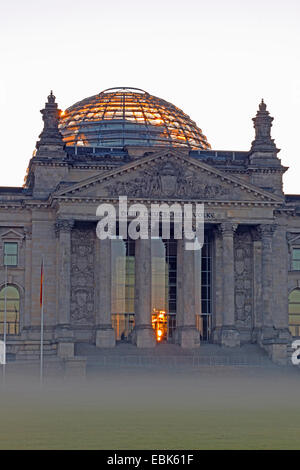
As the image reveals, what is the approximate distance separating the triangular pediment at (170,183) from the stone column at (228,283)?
9.10 ft

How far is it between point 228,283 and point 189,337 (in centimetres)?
575

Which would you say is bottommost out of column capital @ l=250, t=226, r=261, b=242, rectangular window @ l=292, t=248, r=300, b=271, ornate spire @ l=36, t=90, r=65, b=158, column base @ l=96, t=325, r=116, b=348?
column base @ l=96, t=325, r=116, b=348

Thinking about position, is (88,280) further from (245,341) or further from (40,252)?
(245,341)

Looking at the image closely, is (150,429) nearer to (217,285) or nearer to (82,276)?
(217,285)

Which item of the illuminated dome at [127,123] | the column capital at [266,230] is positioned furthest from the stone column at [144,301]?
the illuminated dome at [127,123]

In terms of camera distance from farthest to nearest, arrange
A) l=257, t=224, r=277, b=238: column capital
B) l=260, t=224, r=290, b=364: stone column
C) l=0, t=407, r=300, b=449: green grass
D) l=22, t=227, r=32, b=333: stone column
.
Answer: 1. l=22, t=227, r=32, b=333: stone column
2. l=257, t=224, r=277, b=238: column capital
3. l=260, t=224, r=290, b=364: stone column
4. l=0, t=407, r=300, b=449: green grass

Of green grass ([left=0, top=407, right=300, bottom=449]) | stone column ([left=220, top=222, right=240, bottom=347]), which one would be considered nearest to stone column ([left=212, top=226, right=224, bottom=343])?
stone column ([left=220, top=222, right=240, bottom=347])

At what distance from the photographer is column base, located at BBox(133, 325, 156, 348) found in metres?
91.2

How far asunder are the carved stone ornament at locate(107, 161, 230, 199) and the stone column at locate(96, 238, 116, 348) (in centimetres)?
462

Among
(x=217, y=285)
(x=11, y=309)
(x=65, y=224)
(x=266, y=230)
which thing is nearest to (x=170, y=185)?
(x=266, y=230)

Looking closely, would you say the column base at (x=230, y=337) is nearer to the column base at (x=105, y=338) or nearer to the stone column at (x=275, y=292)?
the stone column at (x=275, y=292)

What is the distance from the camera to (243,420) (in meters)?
47.0

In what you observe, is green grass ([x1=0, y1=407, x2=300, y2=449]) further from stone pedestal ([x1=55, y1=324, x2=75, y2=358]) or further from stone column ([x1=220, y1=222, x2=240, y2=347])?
stone column ([x1=220, y1=222, x2=240, y2=347])

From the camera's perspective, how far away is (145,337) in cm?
9144
